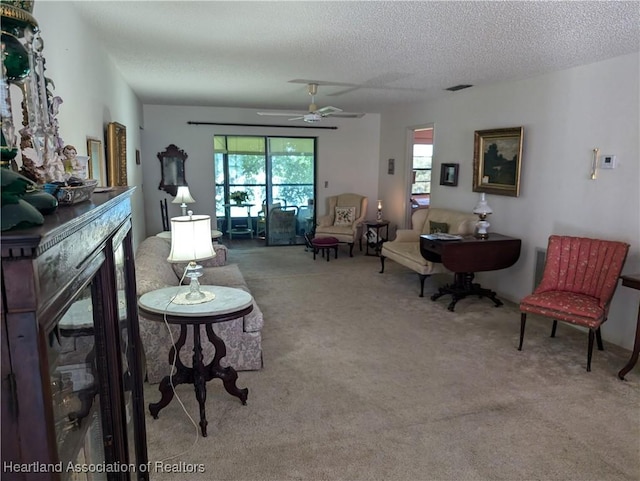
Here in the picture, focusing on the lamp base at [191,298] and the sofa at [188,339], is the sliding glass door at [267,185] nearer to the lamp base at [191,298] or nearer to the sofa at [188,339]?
the sofa at [188,339]

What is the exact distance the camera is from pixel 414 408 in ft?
8.62

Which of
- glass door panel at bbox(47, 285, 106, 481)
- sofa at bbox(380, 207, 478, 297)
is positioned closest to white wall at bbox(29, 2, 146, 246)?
glass door panel at bbox(47, 285, 106, 481)

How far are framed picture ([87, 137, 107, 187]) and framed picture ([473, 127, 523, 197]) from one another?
3.89 meters

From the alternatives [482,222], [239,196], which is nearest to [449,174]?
[482,222]

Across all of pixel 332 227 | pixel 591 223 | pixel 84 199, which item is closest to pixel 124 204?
pixel 84 199

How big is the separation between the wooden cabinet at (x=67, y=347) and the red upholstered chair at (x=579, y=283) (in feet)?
9.66

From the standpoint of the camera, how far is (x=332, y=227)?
7.09m

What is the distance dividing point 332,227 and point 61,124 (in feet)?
17.2

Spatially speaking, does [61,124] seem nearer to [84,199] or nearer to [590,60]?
[84,199]

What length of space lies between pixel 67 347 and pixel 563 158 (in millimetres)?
4343

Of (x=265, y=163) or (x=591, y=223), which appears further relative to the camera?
(x=265, y=163)

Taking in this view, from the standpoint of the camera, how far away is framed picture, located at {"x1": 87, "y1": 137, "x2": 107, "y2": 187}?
2.66 m

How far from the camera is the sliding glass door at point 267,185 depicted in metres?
7.64

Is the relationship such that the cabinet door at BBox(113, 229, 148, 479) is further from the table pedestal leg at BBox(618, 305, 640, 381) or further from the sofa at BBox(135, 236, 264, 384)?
the table pedestal leg at BBox(618, 305, 640, 381)
